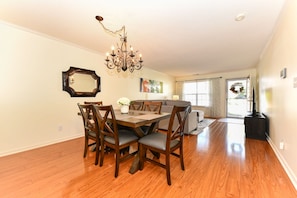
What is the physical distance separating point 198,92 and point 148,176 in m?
6.69

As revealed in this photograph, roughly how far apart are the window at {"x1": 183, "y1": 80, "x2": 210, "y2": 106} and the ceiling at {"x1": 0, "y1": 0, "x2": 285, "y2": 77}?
12.9 feet

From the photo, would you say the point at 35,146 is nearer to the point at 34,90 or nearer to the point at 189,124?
the point at 34,90

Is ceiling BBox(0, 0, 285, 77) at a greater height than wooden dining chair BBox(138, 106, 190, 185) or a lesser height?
greater

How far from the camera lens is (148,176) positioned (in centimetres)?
184

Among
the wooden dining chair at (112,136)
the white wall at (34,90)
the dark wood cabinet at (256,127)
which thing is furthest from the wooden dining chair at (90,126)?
the dark wood cabinet at (256,127)

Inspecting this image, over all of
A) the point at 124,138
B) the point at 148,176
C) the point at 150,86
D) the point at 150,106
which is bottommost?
the point at 148,176

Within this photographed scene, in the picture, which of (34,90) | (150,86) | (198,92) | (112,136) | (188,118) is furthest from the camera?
(198,92)

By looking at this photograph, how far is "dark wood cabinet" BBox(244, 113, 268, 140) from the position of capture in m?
3.26

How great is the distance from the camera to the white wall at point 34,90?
251cm

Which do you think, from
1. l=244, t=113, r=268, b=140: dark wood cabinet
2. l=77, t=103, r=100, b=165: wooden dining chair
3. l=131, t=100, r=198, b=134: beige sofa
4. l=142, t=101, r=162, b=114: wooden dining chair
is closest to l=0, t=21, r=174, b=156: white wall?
l=77, t=103, r=100, b=165: wooden dining chair

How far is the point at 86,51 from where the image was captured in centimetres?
375

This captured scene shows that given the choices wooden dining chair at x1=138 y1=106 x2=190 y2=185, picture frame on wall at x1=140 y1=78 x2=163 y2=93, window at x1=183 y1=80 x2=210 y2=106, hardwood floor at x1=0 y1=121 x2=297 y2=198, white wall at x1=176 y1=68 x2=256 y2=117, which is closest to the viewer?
hardwood floor at x1=0 y1=121 x2=297 y2=198

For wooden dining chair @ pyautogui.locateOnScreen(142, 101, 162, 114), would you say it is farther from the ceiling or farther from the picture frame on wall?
the picture frame on wall

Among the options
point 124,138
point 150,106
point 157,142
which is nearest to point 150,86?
point 150,106
